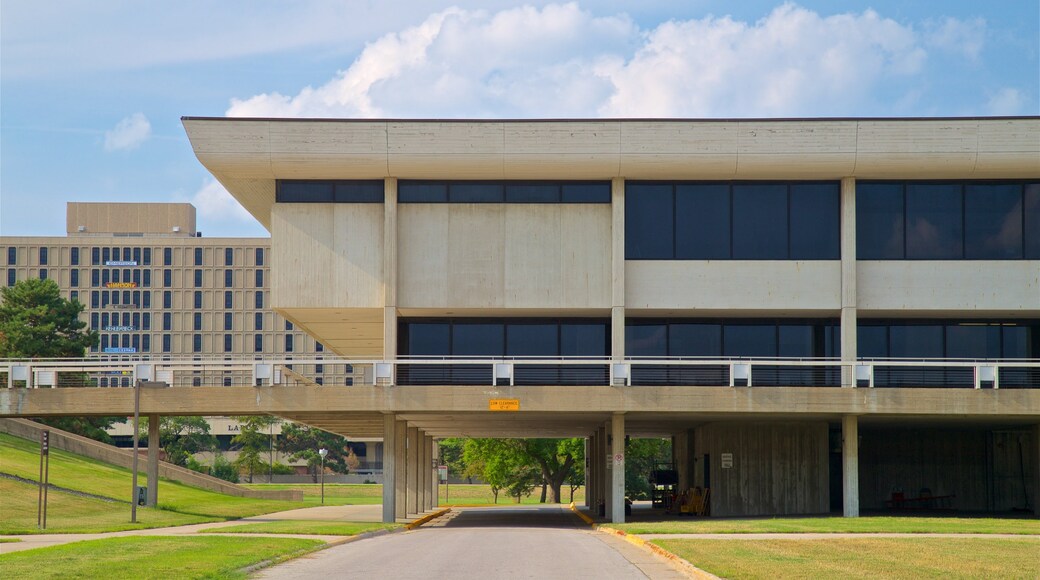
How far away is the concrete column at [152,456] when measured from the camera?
40500 mm

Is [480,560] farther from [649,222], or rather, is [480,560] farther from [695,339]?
[695,339]

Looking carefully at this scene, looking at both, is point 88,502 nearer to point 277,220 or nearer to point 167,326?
point 277,220

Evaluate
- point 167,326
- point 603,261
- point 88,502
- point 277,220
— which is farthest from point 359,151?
point 167,326

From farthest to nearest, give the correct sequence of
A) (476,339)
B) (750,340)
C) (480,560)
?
(476,339), (750,340), (480,560)

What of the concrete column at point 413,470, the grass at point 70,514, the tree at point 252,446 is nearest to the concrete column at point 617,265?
the concrete column at point 413,470

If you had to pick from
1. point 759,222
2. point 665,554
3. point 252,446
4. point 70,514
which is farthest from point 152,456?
point 252,446

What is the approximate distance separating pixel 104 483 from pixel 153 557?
33.9 meters

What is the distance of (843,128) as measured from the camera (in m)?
41.2

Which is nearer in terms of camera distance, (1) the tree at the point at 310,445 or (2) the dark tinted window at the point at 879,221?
(2) the dark tinted window at the point at 879,221

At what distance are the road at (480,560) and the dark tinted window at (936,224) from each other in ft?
60.1

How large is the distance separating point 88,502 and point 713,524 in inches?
893

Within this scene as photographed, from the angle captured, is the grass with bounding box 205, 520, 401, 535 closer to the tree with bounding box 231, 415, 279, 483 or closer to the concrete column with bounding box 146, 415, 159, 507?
the concrete column with bounding box 146, 415, 159, 507

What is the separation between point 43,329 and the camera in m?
79.2

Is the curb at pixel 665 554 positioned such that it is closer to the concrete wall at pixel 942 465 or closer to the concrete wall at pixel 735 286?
the concrete wall at pixel 735 286
